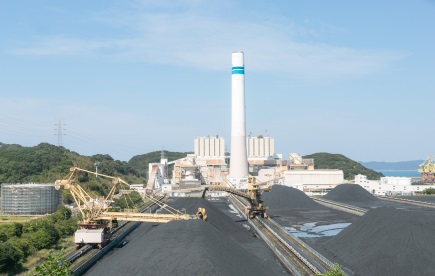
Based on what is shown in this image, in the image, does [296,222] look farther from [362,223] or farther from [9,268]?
[9,268]

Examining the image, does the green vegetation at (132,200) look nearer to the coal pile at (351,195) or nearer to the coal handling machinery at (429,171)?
the coal pile at (351,195)

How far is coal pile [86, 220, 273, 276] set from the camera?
2608 cm

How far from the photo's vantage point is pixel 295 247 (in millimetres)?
39906

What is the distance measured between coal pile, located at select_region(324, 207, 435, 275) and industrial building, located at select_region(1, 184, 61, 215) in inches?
1562

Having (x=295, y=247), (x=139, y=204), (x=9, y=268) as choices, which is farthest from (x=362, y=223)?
(x=139, y=204)

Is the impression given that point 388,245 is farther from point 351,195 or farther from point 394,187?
point 394,187

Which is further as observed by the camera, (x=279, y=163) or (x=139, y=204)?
(x=279, y=163)

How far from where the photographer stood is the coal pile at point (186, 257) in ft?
85.6

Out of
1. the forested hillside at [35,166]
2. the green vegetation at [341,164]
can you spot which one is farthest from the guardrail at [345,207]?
the green vegetation at [341,164]

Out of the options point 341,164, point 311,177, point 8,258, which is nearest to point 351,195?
point 311,177

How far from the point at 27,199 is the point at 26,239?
2715cm

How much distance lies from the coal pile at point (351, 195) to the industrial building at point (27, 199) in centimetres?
4269

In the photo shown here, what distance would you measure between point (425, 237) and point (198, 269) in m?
16.3

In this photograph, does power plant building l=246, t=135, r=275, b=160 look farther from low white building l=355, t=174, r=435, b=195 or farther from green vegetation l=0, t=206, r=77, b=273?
green vegetation l=0, t=206, r=77, b=273
